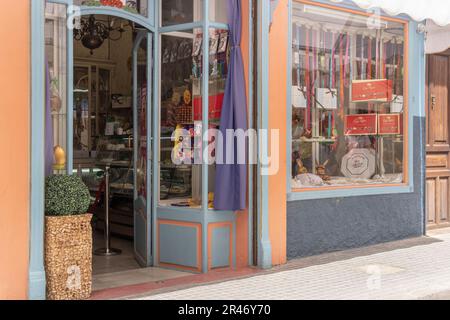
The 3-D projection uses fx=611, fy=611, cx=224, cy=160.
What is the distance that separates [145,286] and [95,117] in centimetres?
574

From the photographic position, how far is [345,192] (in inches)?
314

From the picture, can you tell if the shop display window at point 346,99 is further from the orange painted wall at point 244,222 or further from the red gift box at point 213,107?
the red gift box at point 213,107

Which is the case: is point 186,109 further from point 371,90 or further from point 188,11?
point 371,90

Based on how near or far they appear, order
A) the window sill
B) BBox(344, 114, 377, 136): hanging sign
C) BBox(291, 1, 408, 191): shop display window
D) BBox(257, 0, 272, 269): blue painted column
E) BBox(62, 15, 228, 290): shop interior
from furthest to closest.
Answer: BBox(344, 114, 377, 136): hanging sign → BBox(291, 1, 408, 191): shop display window → the window sill → BBox(62, 15, 228, 290): shop interior → BBox(257, 0, 272, 269): blue painted column

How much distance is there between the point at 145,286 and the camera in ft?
20.1

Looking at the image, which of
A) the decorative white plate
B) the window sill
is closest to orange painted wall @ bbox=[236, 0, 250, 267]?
the window sill

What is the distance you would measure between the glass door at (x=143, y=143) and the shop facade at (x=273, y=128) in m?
0.02

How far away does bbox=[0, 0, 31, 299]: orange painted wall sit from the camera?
521 cm

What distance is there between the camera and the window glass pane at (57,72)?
19.0ft

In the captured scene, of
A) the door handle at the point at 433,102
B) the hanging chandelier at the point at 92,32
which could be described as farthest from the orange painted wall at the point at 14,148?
the door handle at the point at 433,102

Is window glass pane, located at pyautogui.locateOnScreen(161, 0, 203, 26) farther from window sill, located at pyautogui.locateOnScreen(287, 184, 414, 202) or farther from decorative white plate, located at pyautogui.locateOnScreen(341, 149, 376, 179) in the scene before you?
decorative white plate, located at pyautogui.locateOnScreen(341, 149, 376, 179)

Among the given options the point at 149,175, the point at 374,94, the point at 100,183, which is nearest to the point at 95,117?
the point at 100,183

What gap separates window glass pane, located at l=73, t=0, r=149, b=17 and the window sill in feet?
9.05
